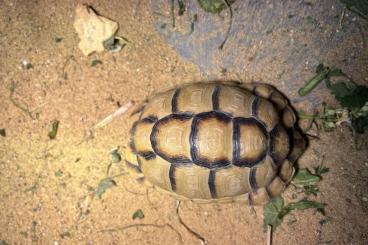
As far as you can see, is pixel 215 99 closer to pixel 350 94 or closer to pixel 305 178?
pixel 305 178

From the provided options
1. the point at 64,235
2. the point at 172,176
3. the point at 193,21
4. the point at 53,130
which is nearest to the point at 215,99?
the point at 172,176

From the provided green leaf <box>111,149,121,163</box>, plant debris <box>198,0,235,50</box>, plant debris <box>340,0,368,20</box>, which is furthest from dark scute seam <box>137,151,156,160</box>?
plant debris <box>340,0,368,20</box>

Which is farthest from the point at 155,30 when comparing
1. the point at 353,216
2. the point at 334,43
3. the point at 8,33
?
the point at 353,216

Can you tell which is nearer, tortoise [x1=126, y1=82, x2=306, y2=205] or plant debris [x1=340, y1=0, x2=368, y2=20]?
tortoise [x1=126, y1=82, x2=306, y2=205]

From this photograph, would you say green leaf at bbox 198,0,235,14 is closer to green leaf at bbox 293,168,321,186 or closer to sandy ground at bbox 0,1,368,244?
sandy ground at bbox 0,1,368,244

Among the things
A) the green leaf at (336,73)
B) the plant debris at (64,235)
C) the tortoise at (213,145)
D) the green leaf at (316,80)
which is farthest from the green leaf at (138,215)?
the green leaf at (336,73)

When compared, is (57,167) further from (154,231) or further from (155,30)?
(155,30)

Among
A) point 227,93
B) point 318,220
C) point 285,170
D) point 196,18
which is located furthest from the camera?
point 196,18
